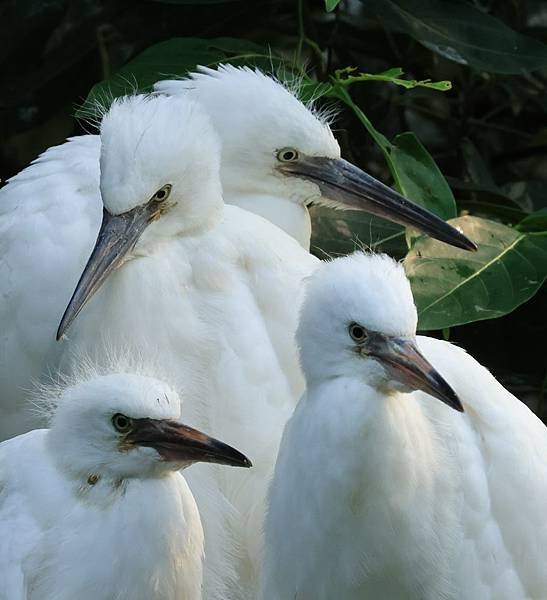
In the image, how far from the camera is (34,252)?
3377 millimetres

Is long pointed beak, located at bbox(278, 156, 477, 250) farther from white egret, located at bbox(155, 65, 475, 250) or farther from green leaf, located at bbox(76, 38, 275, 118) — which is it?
green leaf, located at bbox(76, 38, 275, 118)

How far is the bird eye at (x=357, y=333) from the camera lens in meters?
2.74

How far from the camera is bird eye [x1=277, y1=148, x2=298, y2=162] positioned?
137 inches

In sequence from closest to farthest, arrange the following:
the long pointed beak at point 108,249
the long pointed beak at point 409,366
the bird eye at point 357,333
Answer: the long pointed beak at point 409,366 → the bird eye at point 357,333 → the long pointed beak at point 108,249

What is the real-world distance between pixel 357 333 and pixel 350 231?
38.1 inches

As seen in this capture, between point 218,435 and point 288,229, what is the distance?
1.90 feet

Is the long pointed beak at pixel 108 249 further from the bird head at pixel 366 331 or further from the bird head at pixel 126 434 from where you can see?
the bird head at pixel 366 331

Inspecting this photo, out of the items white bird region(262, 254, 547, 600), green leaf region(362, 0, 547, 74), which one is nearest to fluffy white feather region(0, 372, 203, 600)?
white bird region(262, 254, 547, 600)

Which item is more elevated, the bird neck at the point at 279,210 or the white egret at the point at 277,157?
the white egret at the point at 277,157

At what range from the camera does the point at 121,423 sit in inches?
113

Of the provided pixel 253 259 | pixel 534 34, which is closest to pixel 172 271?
pixel 253 259

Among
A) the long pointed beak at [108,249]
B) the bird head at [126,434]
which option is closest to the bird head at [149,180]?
the long pointed beak at [108,249]

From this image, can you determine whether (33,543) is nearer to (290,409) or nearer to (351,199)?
(290,409)

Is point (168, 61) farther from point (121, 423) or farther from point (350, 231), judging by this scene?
point (121, 423)
